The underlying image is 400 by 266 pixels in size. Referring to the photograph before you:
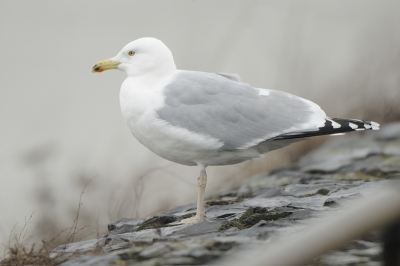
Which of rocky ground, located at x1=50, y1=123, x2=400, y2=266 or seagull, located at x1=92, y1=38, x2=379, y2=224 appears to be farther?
seagull, located at x1=92, y1=38, x2=379, y2=224

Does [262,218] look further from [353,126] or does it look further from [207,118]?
[353,126]

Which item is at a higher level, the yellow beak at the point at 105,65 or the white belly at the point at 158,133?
the yellow beak at the point at 105,65

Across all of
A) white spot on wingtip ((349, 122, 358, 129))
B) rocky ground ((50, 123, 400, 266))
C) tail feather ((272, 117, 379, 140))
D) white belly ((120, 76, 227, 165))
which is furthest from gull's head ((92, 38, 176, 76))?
white spot on wingtip ((349, 122, 358, 129))

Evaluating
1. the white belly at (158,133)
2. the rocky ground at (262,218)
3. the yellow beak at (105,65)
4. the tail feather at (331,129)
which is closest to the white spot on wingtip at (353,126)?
the tail feather at (331,129)

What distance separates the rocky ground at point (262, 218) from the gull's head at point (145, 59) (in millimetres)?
1089

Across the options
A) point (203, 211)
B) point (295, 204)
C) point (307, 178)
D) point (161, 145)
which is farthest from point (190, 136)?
point (307, 178)

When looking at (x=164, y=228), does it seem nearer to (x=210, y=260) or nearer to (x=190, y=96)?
(x=190, y=96)

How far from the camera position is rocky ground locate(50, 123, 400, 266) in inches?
121

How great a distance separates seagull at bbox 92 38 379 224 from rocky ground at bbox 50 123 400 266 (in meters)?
0.40

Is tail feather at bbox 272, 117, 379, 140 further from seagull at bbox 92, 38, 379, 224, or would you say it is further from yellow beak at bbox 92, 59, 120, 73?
yellow beak at bbox 92, 59, 120, 73

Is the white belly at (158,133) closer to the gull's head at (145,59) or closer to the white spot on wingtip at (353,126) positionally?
the gull's head at (145,59)

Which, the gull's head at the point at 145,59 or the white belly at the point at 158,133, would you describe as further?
the gull's head at the point at 145,59

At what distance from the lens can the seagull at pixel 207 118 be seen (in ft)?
14.1

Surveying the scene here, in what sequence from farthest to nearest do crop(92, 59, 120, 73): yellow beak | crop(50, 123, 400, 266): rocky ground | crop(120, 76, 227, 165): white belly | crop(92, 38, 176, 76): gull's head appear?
crop(92, 59, 120, 73): yellow beak
crop(92, 38, 176, 76): gull's head
crop(120, 76, 227, 165): white belly
crop(50, 123, 400, 266): rocky ground
